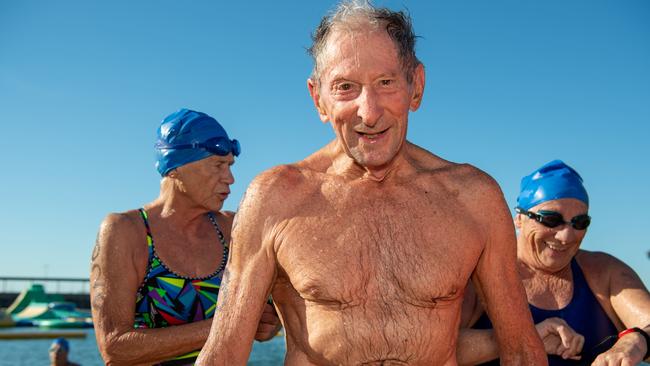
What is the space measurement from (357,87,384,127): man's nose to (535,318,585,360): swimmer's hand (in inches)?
60.8

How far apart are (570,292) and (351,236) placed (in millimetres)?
2056

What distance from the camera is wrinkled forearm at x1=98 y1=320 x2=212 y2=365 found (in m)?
3.69

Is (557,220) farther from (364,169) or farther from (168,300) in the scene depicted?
(168,300)

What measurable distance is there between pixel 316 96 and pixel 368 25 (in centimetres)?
34

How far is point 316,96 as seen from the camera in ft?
8.86

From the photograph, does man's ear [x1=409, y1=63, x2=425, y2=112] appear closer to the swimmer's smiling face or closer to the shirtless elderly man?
the shirtless elderly man

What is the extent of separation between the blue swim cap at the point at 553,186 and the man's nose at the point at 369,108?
6.81ft

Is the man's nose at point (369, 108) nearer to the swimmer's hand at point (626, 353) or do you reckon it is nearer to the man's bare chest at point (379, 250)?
the man's bare chest at point (379, 250)

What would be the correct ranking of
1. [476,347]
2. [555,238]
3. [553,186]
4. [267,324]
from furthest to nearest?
[553,186] < [555,238] < [267,324] < [476,347]

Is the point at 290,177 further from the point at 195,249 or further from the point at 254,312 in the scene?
the point at 195,249

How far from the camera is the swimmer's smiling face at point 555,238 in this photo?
404cm

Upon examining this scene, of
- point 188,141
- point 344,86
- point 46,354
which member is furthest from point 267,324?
point 46,354

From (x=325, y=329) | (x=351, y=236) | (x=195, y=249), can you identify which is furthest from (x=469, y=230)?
(x=195, y=249)

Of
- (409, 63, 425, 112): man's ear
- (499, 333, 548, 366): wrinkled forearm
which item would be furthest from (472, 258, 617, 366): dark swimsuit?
(409, 63, 425, 112): man's ear
